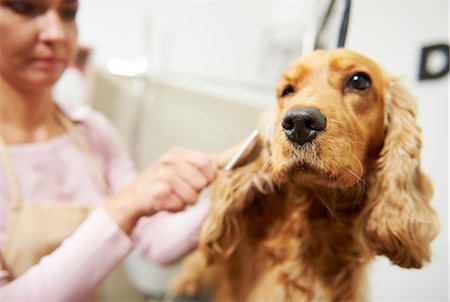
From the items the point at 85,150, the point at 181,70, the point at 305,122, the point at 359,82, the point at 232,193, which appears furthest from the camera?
the point at 181,70

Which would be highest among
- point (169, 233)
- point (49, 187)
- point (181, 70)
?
point (181, 70)

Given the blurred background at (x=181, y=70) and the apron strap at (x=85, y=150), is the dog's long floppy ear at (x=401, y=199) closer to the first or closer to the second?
the blurred background at (x=181, y=70)

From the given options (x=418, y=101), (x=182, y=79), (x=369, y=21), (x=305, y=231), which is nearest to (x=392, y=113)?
(x=418, y=101)

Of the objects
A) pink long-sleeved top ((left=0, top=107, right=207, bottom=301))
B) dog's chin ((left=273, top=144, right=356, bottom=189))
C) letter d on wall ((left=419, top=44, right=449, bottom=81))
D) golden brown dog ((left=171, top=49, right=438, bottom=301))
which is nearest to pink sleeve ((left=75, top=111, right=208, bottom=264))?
pink long-sleeved top ((left=0, top=107, right=207, bottom=301))

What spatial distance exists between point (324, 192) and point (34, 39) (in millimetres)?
513

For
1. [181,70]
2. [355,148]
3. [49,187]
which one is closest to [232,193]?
[355,148]

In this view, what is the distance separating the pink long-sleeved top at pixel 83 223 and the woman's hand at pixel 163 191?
0.08 feet

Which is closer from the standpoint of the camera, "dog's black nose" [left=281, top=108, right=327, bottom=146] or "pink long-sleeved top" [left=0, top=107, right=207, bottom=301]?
"dog's black nose" [left=281, top=108, right=327, bottom=146]

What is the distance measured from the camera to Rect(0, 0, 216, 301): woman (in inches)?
20.9

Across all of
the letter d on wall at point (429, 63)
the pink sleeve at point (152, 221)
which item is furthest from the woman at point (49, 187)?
the letter d on wall at point (429, 63)

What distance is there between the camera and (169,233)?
2.66 feet

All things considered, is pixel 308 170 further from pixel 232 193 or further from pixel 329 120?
pixel 232 193

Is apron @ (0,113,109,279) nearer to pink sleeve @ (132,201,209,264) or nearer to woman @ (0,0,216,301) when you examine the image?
woman @ (0,0,216,301)

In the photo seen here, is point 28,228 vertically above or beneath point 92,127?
beneath
